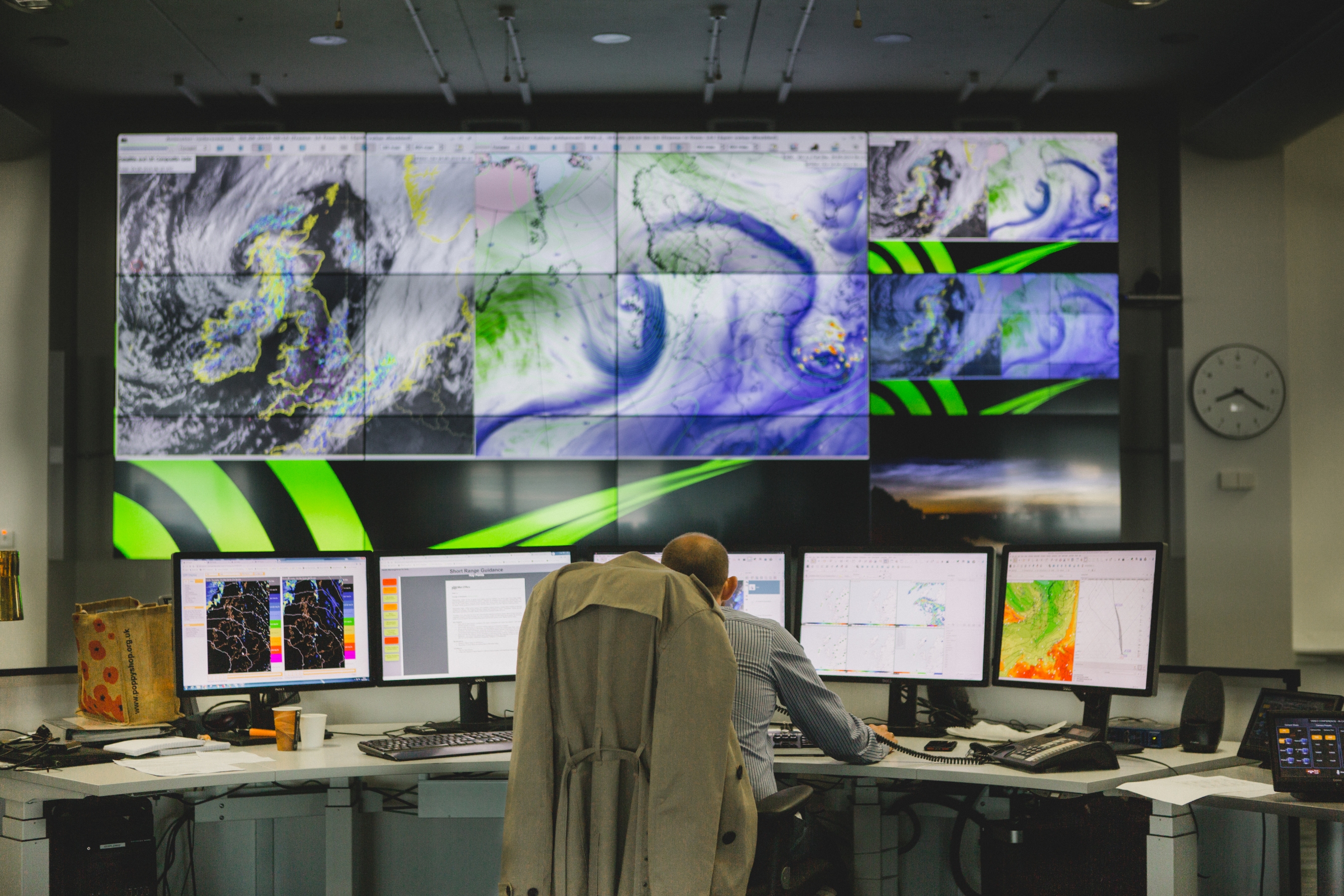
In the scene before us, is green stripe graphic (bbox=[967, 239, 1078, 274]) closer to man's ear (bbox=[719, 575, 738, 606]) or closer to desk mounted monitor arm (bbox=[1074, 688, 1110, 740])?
desk mounted monitor arm (bbox=[1074, 688, 1110, 740])

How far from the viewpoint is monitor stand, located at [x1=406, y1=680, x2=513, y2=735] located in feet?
9.06

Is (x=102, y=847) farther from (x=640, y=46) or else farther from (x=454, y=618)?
(x=640, y=46)

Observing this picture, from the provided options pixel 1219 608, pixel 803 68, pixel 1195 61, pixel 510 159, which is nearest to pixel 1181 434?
pixel 1219 608

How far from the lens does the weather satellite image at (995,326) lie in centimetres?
484

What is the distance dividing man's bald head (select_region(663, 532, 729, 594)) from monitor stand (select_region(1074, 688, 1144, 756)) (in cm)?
A: 101

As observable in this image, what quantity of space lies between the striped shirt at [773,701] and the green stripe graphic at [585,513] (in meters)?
2.57

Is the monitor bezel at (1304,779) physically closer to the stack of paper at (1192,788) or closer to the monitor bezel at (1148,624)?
the stack of paper at (1192,788)

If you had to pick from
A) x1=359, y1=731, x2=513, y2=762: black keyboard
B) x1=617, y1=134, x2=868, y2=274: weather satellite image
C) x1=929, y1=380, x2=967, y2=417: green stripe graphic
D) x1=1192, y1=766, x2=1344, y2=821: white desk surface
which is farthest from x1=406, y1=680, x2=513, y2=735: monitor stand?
x1=929, y1=380, x2=967, y2=417: green stripe graphic

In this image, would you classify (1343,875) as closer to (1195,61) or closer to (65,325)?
(1195,61)

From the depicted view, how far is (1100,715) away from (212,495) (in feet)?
12.6

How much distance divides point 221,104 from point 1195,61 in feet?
14.5

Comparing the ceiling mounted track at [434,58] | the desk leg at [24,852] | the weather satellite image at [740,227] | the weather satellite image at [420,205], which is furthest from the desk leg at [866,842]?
the ceiling mounted track at [434,58]

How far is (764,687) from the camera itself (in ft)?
7.27

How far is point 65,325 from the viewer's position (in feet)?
16.4
